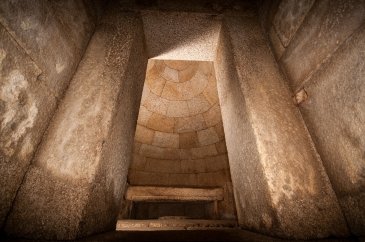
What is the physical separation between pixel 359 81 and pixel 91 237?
201cm

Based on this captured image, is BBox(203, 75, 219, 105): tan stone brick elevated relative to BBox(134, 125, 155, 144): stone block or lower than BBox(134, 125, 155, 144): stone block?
elevated

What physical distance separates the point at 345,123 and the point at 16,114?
2.22m

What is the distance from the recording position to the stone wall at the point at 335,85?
1.25 meters

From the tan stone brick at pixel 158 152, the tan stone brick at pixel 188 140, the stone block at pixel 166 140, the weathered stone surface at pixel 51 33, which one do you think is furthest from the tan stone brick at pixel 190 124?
the weathered stone surface at pixel 51 33

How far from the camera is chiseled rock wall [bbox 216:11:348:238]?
133 cm

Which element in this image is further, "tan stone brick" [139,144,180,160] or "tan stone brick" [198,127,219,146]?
"tan stone brick" [198,127,219,146]

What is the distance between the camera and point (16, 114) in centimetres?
127

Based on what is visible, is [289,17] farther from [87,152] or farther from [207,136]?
[207,136]

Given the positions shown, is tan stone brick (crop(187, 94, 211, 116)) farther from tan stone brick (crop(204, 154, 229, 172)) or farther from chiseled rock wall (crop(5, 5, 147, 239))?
chiseled rock wall (crop(5, 5, 147, 239))

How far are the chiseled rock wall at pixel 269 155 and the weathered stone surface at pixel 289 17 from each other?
0.23 meters

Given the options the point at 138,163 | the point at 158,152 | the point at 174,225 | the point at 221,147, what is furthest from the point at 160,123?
the point at 174,225

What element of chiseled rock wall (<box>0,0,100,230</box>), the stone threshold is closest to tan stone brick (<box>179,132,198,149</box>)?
the stone threshold

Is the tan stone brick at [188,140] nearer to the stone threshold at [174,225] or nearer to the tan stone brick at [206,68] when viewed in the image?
the tan stone brick at [206,68]

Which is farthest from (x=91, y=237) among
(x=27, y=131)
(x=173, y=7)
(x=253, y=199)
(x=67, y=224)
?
(x=173, y=7)
